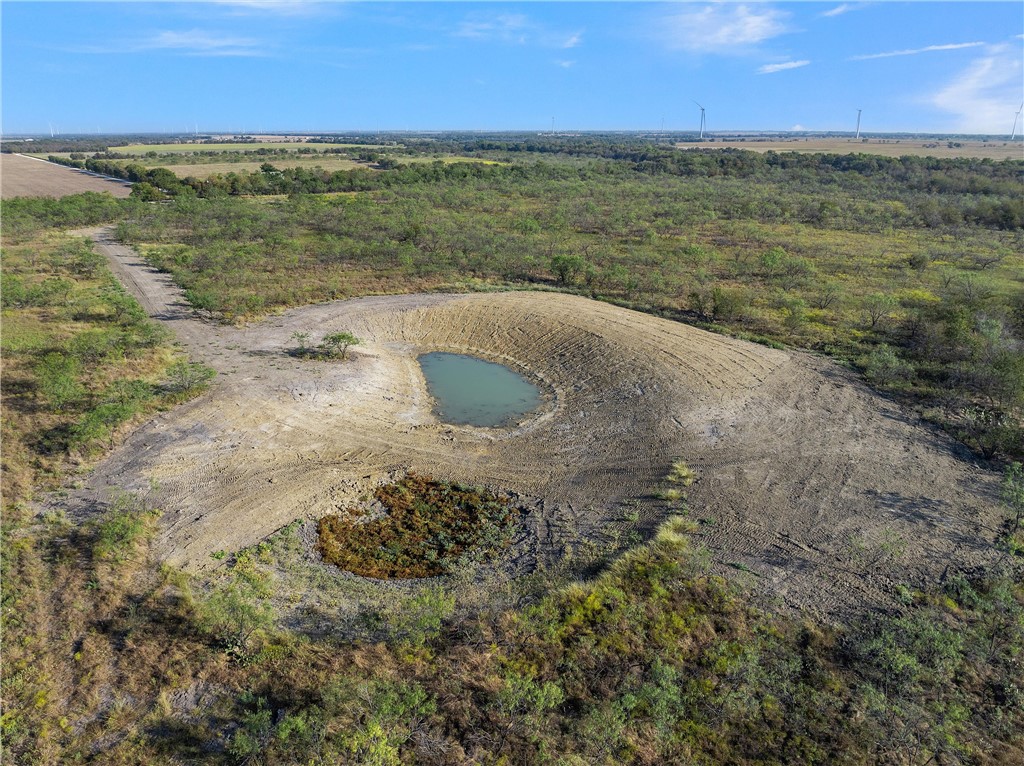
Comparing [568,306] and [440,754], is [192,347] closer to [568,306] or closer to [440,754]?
[568,306]

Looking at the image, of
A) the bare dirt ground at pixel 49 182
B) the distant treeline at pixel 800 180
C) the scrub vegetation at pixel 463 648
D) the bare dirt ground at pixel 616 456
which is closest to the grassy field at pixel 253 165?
the distant treeline at pixel 800 180

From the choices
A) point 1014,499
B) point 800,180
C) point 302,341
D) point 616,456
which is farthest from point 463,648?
point 800,180

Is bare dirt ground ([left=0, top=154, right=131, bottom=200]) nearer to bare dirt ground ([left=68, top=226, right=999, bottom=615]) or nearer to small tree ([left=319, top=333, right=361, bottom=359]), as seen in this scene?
small tree ([left=319, top=333, right=361, bottom=359])

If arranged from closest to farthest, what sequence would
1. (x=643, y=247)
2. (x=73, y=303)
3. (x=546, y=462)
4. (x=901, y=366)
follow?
1. (x=546, y=462)
2. (x=901, y=366)
3. (x=73, y=303)
4. (x=643, y=247)

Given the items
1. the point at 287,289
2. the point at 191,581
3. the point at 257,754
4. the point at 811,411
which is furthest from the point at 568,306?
the point at 257,754

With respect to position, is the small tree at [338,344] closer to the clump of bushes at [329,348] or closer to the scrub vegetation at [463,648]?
the clump of bushes at [329,348]

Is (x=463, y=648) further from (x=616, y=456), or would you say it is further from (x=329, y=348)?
(x=329, y=348)
